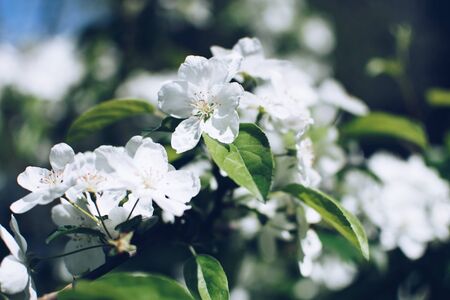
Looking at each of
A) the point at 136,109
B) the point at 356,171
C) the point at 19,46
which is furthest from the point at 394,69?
the point at 19,46

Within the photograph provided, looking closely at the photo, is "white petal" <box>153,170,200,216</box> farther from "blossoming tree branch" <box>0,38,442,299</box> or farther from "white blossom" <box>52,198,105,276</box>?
"white blossom" <box>52,198,105,276</box>

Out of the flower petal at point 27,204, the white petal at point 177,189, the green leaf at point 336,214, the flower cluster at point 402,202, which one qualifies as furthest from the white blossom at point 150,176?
the flower cluster at point 402,202

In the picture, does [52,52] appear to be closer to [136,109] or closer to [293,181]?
[136,109]

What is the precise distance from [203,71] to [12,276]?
0.39m

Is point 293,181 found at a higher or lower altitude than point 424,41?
higher

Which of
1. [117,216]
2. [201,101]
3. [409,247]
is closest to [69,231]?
[117,216]

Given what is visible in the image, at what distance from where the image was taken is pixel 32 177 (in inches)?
33.4

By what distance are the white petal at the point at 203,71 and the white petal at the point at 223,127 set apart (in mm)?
58

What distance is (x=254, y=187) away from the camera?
2.58 ft

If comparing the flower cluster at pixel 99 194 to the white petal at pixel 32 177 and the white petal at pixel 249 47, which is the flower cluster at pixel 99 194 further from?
the white petal at pixel 249 47

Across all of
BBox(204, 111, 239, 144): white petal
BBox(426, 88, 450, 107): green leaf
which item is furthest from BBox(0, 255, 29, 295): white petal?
BBox(426, 88, 450, 107): green leaf

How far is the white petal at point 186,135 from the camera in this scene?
0.81 m

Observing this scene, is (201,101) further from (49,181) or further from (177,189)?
(49,181)

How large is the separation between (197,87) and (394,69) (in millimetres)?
1021
